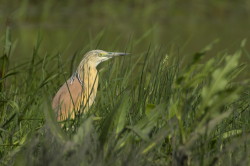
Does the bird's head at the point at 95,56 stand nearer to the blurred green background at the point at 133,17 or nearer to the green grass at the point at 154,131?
the green grass at the point at 154,131

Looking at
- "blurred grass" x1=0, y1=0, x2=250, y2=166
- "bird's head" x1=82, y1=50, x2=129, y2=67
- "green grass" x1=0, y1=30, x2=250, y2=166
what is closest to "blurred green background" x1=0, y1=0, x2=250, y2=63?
"bird's head" x1=82, y1=50, x2=129, y2=67

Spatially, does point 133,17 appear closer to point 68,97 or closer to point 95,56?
point 95,56

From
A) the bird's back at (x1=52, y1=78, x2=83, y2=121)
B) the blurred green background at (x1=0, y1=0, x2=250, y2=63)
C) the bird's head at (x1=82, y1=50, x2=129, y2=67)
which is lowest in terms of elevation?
the bird's back at (x1=52, y1=78, x2=83, y2=121)

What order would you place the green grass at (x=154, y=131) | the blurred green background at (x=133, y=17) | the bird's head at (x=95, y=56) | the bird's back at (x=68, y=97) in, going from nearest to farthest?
the green grass at (x=154, y=131) → the bird's back at (x=68, y=97) → the bird's head at (x=95, y=56) → the blurred green background at (x=133, y=17)

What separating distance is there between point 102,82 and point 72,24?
7728 millimetres

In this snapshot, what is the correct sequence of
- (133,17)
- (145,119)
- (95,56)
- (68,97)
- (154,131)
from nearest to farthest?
(145,119) → (154,131) → (68,97) → (95,56) → (133,17)

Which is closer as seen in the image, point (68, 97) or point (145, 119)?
point (145, 119)

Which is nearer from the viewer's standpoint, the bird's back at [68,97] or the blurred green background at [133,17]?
the bird's back at [68,97]

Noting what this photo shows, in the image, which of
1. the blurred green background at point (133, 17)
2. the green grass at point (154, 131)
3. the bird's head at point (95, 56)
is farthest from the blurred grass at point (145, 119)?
the blurred green background at point (133, 17)

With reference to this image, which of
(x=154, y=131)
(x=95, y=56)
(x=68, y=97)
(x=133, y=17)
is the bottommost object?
(x=154, y=131)

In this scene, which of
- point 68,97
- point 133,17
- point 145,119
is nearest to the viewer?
point 145,119

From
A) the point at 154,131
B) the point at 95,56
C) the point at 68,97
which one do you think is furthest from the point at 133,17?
the point at 154,131

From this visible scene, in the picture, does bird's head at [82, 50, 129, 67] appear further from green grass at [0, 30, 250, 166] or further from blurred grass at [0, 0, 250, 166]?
green grass at [0, 30, 250, 166]

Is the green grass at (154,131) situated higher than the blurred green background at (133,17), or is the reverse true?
the blurred green background at (133,17)
